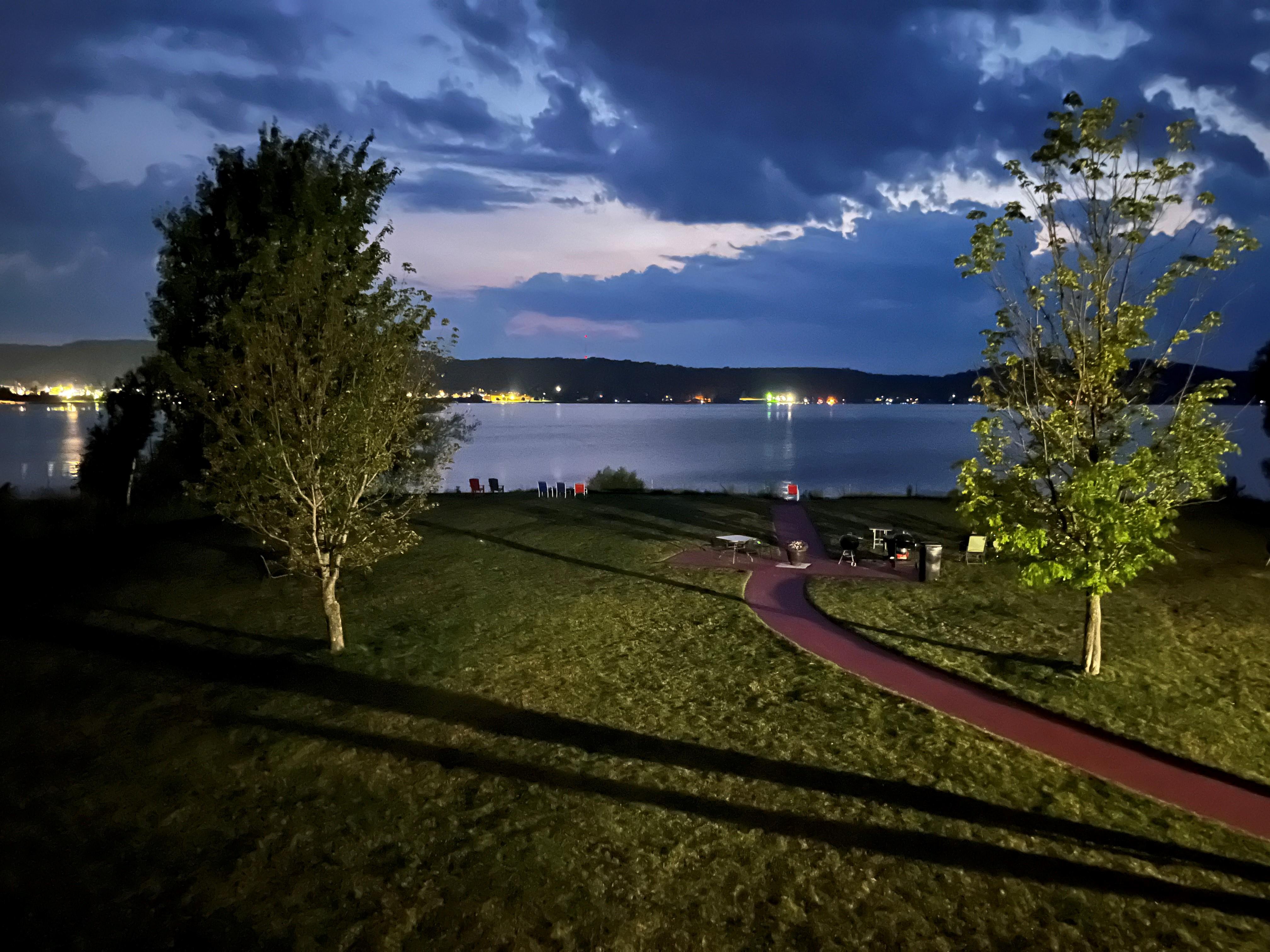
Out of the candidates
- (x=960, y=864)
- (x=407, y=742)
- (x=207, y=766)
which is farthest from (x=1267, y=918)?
(x=207, y=766)

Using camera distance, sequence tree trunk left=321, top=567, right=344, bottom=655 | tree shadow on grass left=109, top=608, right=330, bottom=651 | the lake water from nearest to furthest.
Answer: tree trunk left=321, top=567, right=344, bottom=655
tree shadow on grass left=109, top=608, right=330, bottom=651
the lake water

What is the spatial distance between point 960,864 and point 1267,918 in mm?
2379

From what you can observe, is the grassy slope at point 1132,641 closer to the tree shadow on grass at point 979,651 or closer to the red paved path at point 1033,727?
the tree shadow on grass at point 979,651

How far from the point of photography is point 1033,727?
990 centimetres

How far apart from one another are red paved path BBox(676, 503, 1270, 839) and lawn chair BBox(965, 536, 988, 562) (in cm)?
515

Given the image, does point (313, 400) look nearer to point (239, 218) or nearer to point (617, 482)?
point (239, 218)

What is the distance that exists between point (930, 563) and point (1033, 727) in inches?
291

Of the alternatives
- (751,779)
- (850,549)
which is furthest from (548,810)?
(850,549)

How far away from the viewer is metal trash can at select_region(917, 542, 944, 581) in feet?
55.6

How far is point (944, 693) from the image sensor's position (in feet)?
36.0

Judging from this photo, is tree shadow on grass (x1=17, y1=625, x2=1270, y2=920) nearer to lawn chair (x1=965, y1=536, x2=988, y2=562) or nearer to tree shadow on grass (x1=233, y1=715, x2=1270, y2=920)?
tree shadow on grass (x1=233, y1=715, x2=1270, y2=920)

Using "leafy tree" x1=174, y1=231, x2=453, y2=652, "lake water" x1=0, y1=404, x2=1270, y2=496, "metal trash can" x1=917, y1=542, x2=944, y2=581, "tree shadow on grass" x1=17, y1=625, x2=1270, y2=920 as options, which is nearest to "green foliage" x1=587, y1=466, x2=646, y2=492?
"lake water" x1=0, y1=404, x2=1270, y2=496

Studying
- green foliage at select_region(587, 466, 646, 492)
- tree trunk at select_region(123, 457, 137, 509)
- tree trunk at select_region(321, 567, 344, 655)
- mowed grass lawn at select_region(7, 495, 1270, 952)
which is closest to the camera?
mowed grass lawn at select_region(7, 495, 1270, 952)

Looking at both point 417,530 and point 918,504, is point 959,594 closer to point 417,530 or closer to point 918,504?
point 918,504
